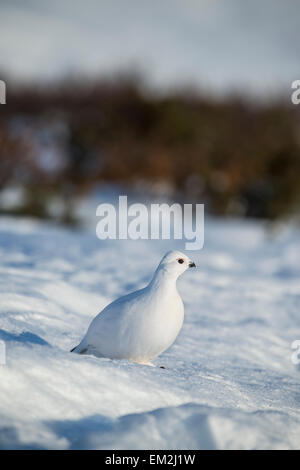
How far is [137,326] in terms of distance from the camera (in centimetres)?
219

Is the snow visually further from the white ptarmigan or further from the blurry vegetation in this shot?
the blurry vegetation

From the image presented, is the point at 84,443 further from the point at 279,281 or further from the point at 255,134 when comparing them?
the point at 255,134

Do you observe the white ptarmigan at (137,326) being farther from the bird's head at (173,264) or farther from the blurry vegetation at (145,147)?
the blurry vegetation at (145,147)

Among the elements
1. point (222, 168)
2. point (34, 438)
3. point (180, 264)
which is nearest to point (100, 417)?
point (34, 438)

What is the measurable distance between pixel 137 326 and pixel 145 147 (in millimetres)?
16178

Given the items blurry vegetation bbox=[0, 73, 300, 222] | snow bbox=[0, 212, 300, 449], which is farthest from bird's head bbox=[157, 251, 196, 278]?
blurry vegetation bbox=[0, 73, 300, 222]

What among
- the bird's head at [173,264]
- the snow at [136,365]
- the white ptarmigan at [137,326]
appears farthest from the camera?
the bird's head at [173,264]

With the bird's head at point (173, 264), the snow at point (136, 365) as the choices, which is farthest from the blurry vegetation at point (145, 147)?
the bird's head at point (173, 264)

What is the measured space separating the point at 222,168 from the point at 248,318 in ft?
42.9

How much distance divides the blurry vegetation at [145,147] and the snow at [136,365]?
460 cm

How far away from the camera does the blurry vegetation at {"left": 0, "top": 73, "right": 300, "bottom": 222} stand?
11.1m

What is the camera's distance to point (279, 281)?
5621 mm

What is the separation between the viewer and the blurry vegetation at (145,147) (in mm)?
11070

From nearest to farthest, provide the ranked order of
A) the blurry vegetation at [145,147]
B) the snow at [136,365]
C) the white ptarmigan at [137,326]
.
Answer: the snow at [136,365]
the white ptarmigan at [137,326]
the blurry vegetation at [145,147]
